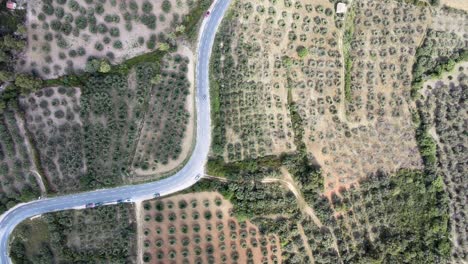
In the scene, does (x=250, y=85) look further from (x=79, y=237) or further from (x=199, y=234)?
(x=79, y=237)

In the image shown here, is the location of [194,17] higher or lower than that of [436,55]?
higher

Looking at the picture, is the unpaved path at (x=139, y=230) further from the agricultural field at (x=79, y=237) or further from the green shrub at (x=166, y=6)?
the green shrub at (x=166, y=6)

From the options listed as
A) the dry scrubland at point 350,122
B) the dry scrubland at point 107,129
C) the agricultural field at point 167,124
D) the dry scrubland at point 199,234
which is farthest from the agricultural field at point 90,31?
the dry scrubland at point 199,234

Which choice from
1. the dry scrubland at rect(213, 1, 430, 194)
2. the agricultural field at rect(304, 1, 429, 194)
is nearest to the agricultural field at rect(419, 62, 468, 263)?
the agricultural field at rect(304, 1, 429, 194)

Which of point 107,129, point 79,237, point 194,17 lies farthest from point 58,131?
point 194,17

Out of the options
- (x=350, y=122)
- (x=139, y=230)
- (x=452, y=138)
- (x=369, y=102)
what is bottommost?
(x=139, y=230)

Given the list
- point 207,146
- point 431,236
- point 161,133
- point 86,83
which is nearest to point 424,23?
point 431,236
